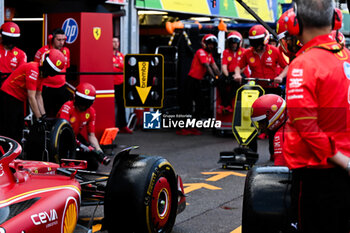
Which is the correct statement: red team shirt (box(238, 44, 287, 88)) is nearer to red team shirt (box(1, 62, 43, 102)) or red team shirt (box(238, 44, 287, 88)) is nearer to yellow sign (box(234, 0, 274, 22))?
red team shirt (box(1, 62, 43, 102))

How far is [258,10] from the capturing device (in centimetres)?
2011

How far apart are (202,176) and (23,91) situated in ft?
8.80

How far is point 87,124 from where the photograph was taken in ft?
27.6

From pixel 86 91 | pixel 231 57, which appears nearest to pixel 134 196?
pixel 86 91

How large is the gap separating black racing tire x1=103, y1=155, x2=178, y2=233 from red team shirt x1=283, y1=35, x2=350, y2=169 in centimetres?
182

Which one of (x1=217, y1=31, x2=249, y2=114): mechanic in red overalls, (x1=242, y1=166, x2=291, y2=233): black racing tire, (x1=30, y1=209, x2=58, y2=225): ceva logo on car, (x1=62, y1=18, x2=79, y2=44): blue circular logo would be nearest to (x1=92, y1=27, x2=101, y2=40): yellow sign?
(x1=62, y1=18, x2=79, y2=44): blue circular logo

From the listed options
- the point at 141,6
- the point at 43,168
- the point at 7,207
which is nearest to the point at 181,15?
the point at 141,6

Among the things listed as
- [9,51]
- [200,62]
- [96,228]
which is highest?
[9,51]

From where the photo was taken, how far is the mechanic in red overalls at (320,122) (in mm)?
2871

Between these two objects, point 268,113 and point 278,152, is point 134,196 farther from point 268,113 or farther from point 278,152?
point 268,113

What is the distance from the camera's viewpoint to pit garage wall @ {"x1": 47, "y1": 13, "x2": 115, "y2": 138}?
10.6 metres

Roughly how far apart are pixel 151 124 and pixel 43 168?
138 centimetres

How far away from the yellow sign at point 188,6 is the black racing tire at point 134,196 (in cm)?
1149

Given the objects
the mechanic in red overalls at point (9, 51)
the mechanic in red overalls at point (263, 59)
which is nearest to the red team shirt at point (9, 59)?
the mechanic in red overalls at point (9, 51)
